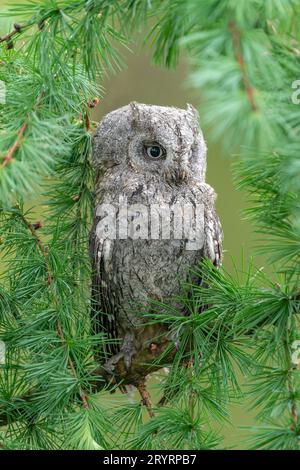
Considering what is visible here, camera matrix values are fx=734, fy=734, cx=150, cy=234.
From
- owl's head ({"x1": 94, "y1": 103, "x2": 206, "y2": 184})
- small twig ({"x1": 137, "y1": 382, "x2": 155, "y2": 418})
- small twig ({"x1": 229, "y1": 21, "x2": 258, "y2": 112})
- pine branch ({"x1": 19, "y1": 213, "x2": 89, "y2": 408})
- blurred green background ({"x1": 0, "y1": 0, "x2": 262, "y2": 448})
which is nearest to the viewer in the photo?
small twig ({"x1": 229, "y1": 21, "x2": 258, "y2": 112})

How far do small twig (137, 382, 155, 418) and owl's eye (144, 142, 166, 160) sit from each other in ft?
1.67

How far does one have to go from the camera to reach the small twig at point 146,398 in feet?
4.81

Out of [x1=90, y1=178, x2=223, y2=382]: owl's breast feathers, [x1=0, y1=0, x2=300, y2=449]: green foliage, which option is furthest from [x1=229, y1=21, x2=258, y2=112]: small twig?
[x1=90, y1=178, x2=223, y2=382]: owl's breast feathers

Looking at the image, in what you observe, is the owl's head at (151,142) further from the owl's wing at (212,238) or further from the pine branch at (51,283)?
Result: the pine branch at (51,283)

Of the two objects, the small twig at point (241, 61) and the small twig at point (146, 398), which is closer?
the small twig at point (241, 61)

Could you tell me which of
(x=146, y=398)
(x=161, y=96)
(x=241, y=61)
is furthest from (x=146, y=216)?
(x=161, y=96)

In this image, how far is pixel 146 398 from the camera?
1530 millimetres

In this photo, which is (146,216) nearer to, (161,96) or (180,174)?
(180,174)

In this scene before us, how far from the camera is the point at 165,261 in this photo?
167 cm

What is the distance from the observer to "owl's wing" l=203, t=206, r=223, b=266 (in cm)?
164

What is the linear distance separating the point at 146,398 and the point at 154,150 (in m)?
0.55

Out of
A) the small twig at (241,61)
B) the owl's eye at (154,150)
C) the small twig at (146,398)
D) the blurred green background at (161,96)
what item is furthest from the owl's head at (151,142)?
the blurred green background at (161,96)

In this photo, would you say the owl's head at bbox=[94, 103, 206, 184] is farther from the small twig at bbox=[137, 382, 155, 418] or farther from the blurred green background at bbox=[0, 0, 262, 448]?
the blurred green background at bbox=[0, 0, 262, 448]

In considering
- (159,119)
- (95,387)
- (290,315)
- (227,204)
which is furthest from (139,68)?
(290,315)
